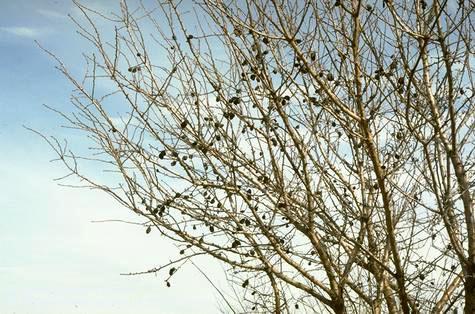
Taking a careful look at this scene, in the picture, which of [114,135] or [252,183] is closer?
[252,183]

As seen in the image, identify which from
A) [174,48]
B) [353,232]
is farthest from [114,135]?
[353,232]

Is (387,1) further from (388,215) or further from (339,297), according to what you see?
(339,297)

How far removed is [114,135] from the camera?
5.12 m

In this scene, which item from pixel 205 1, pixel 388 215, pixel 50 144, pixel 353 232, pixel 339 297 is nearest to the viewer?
pixel 388 215

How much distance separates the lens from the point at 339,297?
4684mm

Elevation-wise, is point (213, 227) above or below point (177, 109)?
below

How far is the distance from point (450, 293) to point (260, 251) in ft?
5.87

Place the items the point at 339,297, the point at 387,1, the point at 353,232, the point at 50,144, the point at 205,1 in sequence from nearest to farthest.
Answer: the point at 387,1
the point at 205,1
the point at 339,297
the point at 353,232
the point at 50,144

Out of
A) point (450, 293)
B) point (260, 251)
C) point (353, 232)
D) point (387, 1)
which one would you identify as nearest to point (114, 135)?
point (260, 251)

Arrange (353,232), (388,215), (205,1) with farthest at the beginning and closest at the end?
(353,232)
(205,1)
(388,215)

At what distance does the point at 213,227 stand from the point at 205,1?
192 cm

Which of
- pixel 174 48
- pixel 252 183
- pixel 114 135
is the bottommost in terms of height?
pixel 252 183

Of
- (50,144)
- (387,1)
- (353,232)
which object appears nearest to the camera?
(387,1)

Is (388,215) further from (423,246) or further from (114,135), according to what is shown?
(114,135)
